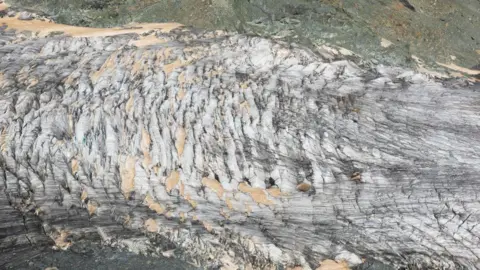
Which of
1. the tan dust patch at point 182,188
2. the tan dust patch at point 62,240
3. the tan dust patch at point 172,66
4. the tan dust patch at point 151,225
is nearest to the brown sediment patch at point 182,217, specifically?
the tan dust patch at point 182,188

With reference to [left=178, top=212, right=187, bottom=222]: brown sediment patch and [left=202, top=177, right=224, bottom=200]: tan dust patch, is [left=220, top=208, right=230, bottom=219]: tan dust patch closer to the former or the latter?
[left=202, top=177, right=224, bottom=200]: tan dust patch

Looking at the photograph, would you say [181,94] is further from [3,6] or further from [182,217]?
[3,6]

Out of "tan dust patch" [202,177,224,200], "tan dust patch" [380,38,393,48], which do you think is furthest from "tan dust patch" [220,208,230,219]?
"tan dust patch" [380,38,393,48]

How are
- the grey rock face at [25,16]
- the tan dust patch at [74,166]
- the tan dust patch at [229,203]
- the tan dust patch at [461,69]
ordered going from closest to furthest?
the tan dust patch at [229,203], the tan dust patch at [74,166], the grey rock face at [25,16], the tan dust patch at [461,69]

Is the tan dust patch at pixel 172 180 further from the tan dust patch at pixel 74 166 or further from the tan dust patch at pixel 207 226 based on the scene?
the tan dust patch at pixel 74 166

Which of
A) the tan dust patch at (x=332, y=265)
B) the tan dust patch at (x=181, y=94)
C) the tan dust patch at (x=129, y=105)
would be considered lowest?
the tan dust patch at (x=332, y=265)

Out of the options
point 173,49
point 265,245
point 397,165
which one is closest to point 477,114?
point 397,165

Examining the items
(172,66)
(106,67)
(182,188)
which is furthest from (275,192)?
(106,67)
